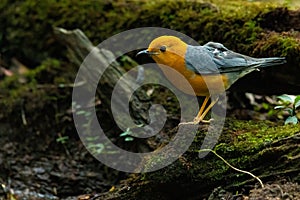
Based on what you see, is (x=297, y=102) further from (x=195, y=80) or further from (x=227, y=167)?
(x=227, y=167)

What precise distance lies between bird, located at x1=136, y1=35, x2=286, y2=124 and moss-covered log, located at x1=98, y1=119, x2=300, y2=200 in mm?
304

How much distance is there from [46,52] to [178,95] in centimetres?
221

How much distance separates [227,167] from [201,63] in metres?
0.79

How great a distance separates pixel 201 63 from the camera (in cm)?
361

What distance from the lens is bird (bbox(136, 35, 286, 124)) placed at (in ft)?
11.8

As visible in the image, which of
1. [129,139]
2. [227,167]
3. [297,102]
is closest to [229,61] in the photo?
[297,102]

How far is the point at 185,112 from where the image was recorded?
15.4 ft

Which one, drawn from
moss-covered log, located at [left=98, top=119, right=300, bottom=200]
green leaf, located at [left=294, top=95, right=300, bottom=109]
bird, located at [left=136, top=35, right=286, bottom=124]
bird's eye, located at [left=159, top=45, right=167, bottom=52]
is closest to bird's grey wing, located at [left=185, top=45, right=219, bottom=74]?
bird, located at [left=136, top=35, right=286, bottom=124]

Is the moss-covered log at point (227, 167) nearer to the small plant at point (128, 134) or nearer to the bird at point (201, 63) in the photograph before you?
the bird at point (201, 63)

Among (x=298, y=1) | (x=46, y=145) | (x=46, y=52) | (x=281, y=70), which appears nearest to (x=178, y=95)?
(x=281, y=70)

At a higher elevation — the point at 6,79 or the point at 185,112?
the point at 185,112

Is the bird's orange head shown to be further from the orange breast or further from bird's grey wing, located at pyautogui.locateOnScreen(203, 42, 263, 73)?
bird's grey wing, located at pyautogui.locateOnScreen(203, 42, 263, 73)

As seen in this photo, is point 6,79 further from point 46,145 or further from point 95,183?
point 95,183

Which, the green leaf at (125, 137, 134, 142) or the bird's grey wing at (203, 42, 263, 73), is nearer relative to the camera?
the bird's grey wing at (203, 42, 263, 73)
